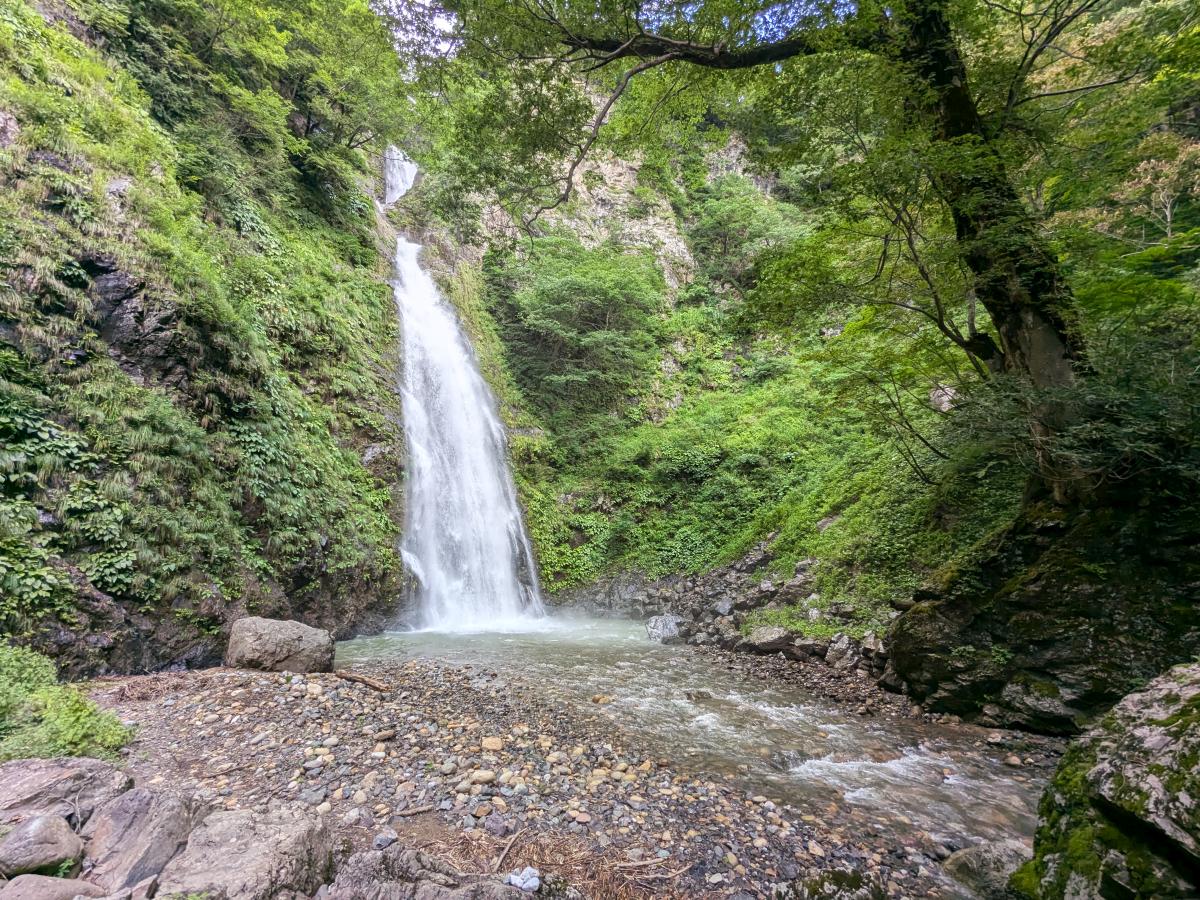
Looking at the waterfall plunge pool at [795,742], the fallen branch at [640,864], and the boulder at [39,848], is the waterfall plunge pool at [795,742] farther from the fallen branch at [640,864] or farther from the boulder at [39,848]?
the boulder at [39,848]

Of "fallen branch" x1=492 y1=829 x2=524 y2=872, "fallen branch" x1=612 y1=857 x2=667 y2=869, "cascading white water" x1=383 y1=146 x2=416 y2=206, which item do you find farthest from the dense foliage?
"cascading white water" x1=383 y1=146 x2=416 y2=206

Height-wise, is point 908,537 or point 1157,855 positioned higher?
point 908,537

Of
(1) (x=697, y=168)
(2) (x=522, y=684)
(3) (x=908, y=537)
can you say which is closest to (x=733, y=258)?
(1) (x=697, y=168)

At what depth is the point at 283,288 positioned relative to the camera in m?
10.2

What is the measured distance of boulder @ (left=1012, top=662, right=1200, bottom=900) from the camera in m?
1.92

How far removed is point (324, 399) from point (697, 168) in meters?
21.4

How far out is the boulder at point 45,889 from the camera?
170cm

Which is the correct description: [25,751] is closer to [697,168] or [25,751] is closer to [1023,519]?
[1023,519]

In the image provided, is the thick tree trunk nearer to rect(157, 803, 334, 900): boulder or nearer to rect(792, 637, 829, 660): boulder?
rect(792, 637, 829, 660): boulder

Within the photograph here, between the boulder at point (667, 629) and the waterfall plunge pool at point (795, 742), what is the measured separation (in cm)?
130

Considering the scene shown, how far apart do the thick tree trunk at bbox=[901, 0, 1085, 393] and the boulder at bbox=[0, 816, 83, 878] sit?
6899 millimetres

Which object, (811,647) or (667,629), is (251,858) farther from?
(667,629)

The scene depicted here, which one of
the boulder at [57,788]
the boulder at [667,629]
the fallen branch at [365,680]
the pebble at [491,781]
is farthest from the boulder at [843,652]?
the boulder at [57,788]

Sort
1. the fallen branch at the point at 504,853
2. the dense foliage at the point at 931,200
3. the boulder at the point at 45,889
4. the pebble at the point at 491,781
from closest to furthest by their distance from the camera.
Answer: the boulder at the point at 45,889 → the fallen branch at the point at 504,853 → the pebble at the point at 491,781 → the dense foliage at the point at 931,200
